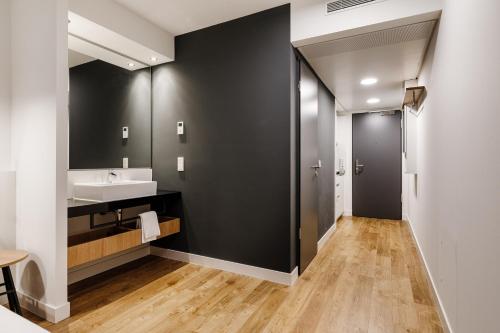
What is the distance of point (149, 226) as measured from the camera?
9.14 feet

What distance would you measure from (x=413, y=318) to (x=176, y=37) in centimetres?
352

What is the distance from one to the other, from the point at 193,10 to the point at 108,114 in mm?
1424

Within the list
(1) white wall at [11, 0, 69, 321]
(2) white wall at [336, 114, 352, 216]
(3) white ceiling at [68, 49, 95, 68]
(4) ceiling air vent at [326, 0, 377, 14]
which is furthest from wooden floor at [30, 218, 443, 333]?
(2) white wall at [336, 114, 352, 216]

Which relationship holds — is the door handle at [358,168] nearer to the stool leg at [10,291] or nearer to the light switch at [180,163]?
the light switch at [180,163]

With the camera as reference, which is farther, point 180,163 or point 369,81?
point 369,81

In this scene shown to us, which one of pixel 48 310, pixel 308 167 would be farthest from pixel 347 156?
pixel 48 310

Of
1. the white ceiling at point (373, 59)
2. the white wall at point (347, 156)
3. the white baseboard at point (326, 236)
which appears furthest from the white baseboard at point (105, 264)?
the white wall at point (347, 156)

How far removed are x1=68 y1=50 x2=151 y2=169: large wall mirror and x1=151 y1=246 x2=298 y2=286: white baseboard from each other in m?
1.10

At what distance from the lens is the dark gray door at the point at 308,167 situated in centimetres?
284

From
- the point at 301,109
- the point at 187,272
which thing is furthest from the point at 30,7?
the point at 187,272

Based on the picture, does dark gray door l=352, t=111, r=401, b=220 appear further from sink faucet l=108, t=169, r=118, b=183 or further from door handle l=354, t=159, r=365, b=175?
sink faucet l=108, t=169, r=118, b=183

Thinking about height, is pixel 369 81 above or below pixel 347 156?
above

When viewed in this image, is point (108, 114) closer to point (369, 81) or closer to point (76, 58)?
point (76, 58)

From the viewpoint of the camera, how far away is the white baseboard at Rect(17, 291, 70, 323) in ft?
6.41
